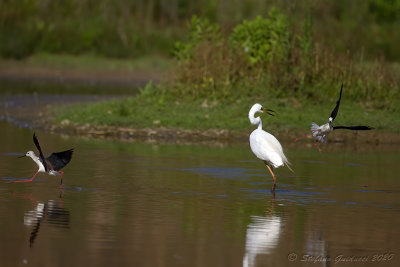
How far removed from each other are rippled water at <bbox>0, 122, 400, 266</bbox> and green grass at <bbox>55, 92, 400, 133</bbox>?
3.18m

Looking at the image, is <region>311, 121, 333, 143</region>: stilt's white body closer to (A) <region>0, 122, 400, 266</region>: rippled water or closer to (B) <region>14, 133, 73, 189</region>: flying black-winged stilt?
(A) <region>0, 122, 400, 266</region>: rippled water

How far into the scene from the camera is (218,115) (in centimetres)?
2148

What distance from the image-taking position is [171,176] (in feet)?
46.9

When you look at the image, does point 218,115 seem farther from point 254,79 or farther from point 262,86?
point 254,79

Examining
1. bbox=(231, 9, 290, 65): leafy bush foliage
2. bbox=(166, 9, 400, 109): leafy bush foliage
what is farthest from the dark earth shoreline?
bbox=(231, 9, 290, 65): leafy bush foliage

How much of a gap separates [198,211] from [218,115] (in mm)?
10141

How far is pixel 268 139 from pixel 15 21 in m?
28.7

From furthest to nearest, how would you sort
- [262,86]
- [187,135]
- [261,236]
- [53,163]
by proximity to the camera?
[262,86]
[187,135]
[53,163]
[261,236]

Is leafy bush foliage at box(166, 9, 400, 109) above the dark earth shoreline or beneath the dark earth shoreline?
above

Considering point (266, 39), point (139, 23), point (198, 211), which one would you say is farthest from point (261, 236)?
point (139, 23)

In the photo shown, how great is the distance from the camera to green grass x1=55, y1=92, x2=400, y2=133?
20.7 m

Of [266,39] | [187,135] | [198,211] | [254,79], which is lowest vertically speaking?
[187,135]

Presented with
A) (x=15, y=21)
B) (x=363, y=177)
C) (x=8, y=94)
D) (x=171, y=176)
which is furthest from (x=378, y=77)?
(x=15, y=21)

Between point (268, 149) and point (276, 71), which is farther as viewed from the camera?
point (276, 71)
